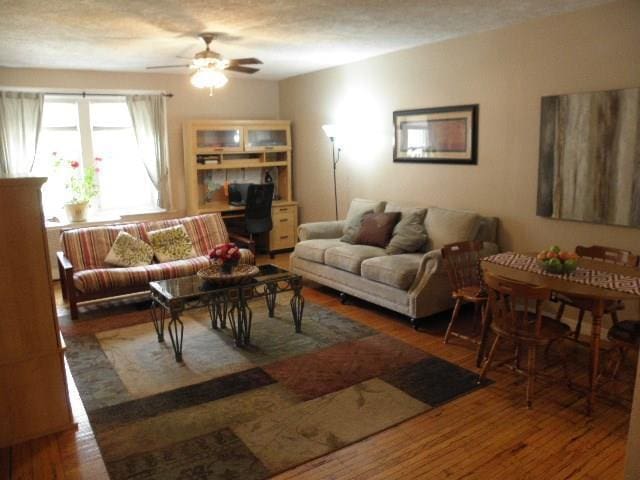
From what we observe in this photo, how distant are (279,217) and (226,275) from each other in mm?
3355

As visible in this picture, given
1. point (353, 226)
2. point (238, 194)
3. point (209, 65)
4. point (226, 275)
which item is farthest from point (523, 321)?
point (238, 194)

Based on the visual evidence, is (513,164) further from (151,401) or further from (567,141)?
(151,401)

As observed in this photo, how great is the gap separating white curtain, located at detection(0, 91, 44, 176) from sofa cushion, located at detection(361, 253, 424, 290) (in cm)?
428

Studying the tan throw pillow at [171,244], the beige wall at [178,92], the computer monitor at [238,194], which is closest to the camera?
the tan throw pillow at [171,244]

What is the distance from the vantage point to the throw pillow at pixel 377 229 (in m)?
5.14

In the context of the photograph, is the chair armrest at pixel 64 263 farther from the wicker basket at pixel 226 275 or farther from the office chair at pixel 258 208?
the office chair at pixel 258 208

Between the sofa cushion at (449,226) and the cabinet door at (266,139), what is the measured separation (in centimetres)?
306

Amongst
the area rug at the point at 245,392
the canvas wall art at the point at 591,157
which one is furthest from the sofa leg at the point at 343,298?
the canvas wall art at the point at 591,157

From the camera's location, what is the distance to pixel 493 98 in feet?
15.0

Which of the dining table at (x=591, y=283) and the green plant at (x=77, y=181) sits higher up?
the green plant at (x=77, y=181)

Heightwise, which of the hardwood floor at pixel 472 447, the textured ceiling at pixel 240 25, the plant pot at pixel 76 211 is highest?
the textured ceiling at pixel 240 25

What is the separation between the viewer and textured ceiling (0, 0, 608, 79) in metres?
3.55

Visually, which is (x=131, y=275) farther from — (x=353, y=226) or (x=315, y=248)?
(x=353, y=226)

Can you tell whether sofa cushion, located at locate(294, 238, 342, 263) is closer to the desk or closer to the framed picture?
the framed picture
